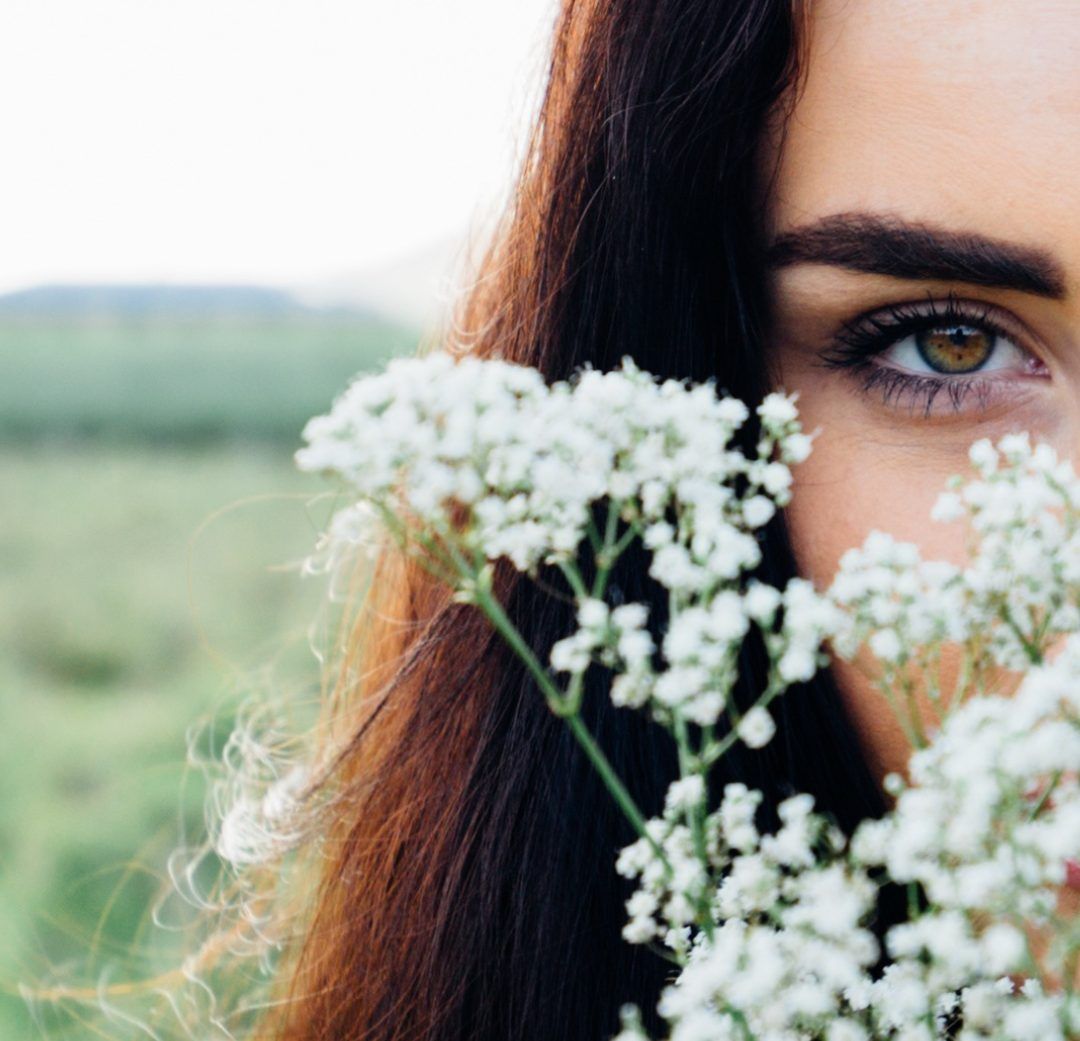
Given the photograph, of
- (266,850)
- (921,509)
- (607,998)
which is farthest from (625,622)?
(266,850)

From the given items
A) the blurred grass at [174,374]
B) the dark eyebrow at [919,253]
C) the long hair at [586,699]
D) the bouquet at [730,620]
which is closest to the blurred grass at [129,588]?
the blurred grass at [174,374]

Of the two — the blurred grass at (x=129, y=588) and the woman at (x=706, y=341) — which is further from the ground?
the woman at (x=706, y=341)

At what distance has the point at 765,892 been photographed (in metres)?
0.76

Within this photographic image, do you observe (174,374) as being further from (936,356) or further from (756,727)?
(756,727)

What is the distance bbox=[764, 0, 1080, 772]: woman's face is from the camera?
131cm

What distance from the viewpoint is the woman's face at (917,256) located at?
1.31 metres

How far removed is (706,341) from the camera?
5.76 feet

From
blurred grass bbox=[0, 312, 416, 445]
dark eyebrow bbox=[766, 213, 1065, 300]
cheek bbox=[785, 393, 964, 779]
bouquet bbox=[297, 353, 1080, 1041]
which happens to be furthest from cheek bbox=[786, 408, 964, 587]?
blurred grass bbox=[0, 312, 416, 445]

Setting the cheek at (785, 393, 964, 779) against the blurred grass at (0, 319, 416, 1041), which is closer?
the cheek at (785, 393, 964, 779)

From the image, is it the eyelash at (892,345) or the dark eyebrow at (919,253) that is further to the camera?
the eyelash at (892,345)

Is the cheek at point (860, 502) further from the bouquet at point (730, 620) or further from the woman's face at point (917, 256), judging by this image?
the bouquet at point (730, 620)

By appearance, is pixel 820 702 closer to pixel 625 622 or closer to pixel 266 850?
pixel 266 850

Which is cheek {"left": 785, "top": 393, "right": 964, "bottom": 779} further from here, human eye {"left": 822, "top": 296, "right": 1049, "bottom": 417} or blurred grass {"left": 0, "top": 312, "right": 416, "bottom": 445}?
blurred grass {"left": 0, "top": 312, "right": 416, "bottom": 445}

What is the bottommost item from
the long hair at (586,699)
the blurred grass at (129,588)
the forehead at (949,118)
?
the blurred grass at (129,588)
